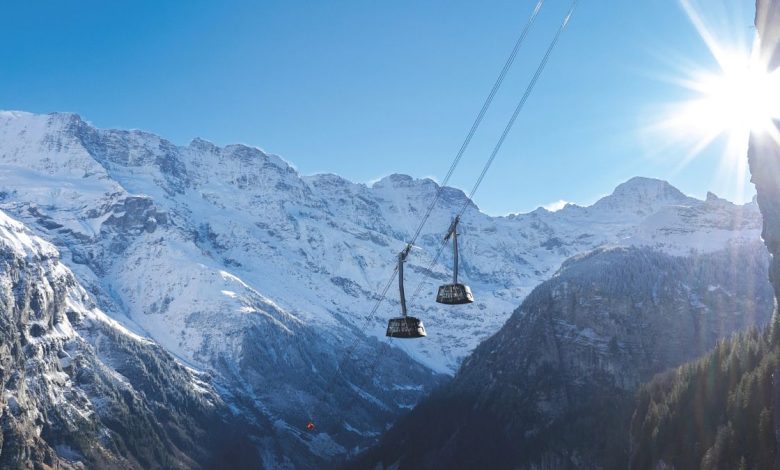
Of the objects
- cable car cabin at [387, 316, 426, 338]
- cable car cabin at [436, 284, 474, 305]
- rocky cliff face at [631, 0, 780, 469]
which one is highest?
rocky cliff face at [631, 0, 780, 469]

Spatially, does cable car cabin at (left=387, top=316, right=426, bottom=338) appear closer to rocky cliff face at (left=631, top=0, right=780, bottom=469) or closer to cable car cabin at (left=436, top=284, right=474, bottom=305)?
cable car cabin at (left=436, top=284, right=474, bottom=305)

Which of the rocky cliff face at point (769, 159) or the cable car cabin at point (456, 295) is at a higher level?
the rocky cliff face at point (769, 159)

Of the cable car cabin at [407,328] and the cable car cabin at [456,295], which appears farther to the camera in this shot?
the cable car cabin at [407,328]

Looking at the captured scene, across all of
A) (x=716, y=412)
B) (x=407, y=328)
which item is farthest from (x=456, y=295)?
(x=716, y=412)

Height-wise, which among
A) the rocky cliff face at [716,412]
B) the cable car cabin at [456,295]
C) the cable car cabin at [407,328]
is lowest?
the cable car cabin at [407,328]

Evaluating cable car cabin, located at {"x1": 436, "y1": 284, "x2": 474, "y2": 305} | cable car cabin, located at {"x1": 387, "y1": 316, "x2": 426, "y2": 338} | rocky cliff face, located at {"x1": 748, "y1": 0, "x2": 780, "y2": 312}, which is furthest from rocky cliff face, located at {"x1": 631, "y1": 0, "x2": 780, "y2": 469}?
cable car cabin, located at {"x1": 387, "y1": 316, "x2": 426, "y2": 338}

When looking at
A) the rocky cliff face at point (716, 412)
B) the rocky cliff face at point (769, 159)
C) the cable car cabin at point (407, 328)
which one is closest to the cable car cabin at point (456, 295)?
the cable car cabin at point (407, 328)

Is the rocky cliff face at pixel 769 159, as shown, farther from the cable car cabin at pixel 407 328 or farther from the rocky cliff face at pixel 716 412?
the rocky cliff face at pixel 716 412

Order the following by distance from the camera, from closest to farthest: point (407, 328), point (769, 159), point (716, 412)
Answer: point (769, 159) → point (407, 328) → point (716, 412)

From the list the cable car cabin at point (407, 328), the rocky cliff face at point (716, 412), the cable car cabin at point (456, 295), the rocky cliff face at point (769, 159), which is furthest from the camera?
the rocky cliff face at point (716, 412)

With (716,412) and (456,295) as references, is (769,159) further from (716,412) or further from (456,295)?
(716,412)

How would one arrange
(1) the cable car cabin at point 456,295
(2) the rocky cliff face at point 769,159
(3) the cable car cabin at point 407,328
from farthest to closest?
(3) the cable car cabin at point 407,328
(1) the cable car cabin at point 456,295
(2) the rocky cliff face at point 769,159

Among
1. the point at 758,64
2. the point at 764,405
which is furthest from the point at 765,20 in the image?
the point at 764,405
